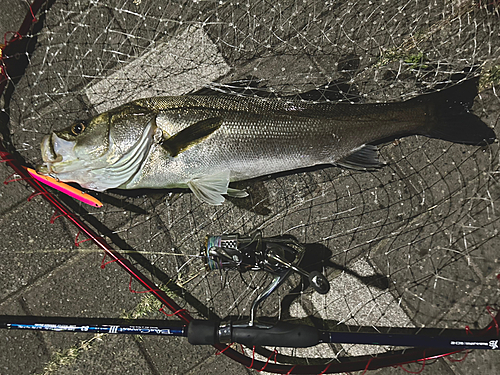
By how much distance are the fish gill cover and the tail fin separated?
0.20 meters

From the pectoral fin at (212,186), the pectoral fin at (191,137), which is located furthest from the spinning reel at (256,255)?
the pectoral fin at (191,137)

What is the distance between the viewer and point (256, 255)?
2.41m

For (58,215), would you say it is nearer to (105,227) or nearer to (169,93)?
(105,227)

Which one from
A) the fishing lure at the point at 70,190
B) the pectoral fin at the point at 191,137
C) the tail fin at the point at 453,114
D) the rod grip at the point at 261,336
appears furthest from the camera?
the fishing lure at the point at 70,190

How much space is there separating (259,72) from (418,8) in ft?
4.68

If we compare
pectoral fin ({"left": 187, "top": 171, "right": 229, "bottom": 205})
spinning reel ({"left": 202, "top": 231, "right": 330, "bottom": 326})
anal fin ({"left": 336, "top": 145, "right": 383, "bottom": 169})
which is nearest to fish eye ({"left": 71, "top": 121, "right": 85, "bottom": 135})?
pectoral fin ({"left": 187, "top": 171, "right": 229, "bottom": 205})

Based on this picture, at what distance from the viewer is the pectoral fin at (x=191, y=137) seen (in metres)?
2.36

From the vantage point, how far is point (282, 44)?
2895 millimetres

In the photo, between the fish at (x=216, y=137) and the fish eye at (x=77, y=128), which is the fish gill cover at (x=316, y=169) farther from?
the fish eye at (x=77, y=128)

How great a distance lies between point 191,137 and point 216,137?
175 millimetres

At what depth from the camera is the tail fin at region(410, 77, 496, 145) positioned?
252 centimetres

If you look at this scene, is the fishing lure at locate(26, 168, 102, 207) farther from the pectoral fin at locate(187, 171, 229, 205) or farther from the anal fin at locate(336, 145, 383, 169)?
the anal fin at locate(336, 145, 383, 169)

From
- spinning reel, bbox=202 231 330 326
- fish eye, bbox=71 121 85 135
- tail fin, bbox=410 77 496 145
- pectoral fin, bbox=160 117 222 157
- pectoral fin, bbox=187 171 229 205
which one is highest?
fish eye, bbox=71 121 85 135

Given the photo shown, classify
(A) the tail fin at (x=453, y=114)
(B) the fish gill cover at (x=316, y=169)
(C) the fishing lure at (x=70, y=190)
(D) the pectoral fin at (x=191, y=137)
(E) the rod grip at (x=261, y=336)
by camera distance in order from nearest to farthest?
(E) the rod grip at (x=261, y=336) < (D) the pectoral fin at (x=191, y=137) < (A) the tail fin at (x=453, y=114) < (C) the fishing lure at (x=70, y=190) < (B) the fish gill cover at (x=316, y=169)
